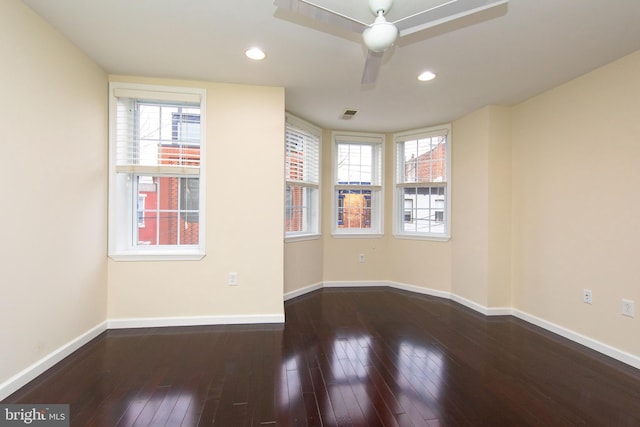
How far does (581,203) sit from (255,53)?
3153mm

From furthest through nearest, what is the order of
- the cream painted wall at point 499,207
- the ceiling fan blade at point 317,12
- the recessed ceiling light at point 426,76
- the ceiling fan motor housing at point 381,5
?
the cream painted wall at point 499,207 < the recessed ceiling light at point 426,76 < the ceiling fan motor housing at point 381,5 < the ceiling fan blade at point 317,12

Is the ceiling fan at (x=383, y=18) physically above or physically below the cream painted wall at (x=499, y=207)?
above

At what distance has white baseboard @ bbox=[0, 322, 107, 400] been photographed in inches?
71.2

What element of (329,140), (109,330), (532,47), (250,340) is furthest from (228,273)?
(532,47)

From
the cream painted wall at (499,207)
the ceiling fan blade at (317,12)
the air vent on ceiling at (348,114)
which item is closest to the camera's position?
the ceiling fan blade at (317,12)

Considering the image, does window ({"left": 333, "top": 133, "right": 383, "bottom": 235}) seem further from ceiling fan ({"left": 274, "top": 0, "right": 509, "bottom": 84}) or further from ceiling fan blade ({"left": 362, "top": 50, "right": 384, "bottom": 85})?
ceiling fan ({"left": 274, "top": 0, "right": 509, "bottom": 84})

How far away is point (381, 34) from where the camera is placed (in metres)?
1.50

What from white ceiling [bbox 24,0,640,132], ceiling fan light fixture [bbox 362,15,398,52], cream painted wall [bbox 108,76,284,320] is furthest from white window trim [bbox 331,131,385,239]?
Answer: ceiling fan light fixture [bbox 362,15,398,52]

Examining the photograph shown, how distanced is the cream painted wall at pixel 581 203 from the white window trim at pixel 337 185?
178 centimetres

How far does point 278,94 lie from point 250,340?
2.41 m

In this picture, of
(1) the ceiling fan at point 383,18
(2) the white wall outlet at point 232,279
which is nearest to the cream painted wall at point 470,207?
(1) the ceiling fan at point 383,18

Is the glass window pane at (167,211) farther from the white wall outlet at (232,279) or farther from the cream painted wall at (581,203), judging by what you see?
the cream painted wall at (581,203)

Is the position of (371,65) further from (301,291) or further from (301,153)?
(301,291)

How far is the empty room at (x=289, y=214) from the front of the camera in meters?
1.81
